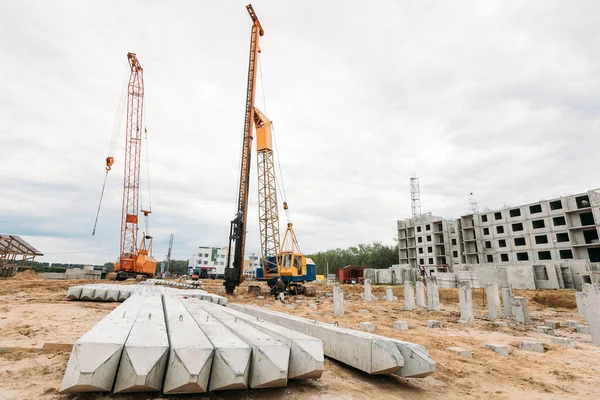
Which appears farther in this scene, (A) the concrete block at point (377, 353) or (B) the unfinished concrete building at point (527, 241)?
(B) the unfinished concrete building at point (527, 241)

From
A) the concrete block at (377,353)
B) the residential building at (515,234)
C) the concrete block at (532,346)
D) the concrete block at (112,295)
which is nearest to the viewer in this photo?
the concrete block at (377,353)

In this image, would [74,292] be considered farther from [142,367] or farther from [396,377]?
[396,377]

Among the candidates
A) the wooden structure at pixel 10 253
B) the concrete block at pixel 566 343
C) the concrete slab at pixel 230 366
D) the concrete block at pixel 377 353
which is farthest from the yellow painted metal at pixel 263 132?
the wooden structure at pixel 10 253

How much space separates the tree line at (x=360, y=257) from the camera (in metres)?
74.0

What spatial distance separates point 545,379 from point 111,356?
642 centimetres

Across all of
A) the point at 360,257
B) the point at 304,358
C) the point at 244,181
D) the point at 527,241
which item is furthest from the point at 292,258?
the point at 360,257

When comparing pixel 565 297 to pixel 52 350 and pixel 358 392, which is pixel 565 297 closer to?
pixel 358 392

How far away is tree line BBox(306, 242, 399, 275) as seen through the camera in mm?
74000

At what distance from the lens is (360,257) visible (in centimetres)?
8356

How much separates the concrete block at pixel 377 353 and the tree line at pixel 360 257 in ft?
235

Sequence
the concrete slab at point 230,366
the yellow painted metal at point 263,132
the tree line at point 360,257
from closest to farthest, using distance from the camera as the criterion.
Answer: the concrete slab at point 230,366
the yellow painted metal at point 263,132
the tree line at point 360,257

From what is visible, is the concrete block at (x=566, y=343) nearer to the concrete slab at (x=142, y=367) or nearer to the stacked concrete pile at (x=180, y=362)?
the stacked concrete pile at (x=180, y=362)

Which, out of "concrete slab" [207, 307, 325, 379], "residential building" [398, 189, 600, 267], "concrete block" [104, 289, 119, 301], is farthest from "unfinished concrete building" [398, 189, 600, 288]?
"concrete slab" [207, 307, 325, 379]

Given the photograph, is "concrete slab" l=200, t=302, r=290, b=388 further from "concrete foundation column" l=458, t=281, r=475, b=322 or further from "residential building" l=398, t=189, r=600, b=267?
"residential building" l=398, t=189, r=600, b=267
